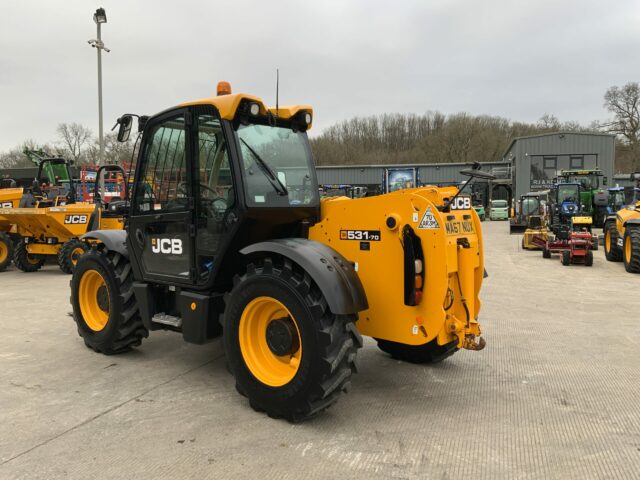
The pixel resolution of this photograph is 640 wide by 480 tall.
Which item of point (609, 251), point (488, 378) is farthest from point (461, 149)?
point (488, 378)

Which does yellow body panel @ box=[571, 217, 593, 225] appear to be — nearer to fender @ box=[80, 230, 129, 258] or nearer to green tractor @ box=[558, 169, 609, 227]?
green tractor @ box=[558, 169, 609, 227]

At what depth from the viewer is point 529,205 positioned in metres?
23.9

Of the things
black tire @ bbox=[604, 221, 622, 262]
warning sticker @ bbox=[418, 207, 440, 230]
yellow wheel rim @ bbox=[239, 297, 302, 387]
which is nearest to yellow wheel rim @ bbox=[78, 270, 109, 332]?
yellow wheel rim @ bbox=[239, 297, 302, 387]

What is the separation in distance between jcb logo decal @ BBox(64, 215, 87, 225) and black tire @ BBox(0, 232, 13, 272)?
2194 millimetres

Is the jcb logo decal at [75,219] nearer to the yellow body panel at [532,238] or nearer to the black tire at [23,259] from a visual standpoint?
the black tire at [23,259]

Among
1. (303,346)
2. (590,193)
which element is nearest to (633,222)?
(303,346)

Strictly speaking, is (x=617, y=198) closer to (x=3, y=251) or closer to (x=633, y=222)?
(x=633, y=222)

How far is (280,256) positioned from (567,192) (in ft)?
61.4

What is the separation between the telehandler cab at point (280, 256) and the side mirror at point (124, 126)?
0.01 m

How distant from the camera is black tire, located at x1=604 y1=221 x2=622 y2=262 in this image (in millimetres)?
12761

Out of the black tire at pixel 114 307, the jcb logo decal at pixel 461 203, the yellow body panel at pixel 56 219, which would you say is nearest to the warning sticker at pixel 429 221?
the jcb logo decal at pixel 461 203

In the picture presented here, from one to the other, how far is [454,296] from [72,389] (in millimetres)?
3280

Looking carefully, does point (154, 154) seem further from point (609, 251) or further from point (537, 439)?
point (609, 251)

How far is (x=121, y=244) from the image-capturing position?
509cm
